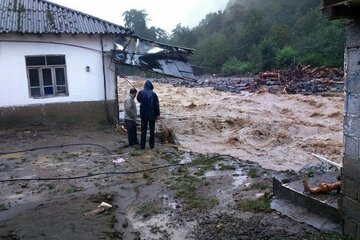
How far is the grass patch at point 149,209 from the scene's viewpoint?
17.7ft

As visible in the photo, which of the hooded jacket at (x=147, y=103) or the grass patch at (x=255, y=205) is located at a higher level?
the hooded jacket at (x=147, y=103)

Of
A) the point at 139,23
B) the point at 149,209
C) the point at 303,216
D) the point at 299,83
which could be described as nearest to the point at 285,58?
the point at 299,83

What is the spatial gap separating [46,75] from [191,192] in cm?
827

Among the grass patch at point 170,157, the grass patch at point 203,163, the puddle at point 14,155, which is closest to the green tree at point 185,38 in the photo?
the puddle at point 14,155

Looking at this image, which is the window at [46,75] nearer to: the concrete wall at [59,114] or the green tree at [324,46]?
the concrete wall at [59,114]

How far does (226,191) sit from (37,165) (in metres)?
4.69

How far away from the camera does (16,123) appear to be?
1208cm

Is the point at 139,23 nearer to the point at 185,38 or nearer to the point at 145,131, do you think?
the point at 185,38

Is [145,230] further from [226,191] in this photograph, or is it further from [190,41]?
[190,41]

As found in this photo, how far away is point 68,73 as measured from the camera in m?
12.5

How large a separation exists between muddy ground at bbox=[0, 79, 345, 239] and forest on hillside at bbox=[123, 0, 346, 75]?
36.8 ft

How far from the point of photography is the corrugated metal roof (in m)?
11.8

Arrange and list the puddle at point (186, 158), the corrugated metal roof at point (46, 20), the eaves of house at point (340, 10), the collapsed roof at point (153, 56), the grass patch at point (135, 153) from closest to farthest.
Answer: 1. the eaves of house at point (340, 10)
2. the puddle at point (186, 158)
3. the grass patch at point (135, 153)
4. the corrugated metal roof at point (46, 20)
5. the collapsed roof at point (153, 56)

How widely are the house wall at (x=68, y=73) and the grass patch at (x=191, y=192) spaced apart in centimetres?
698
